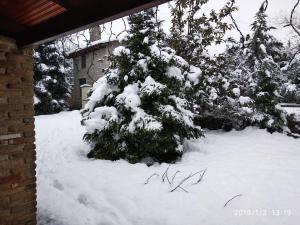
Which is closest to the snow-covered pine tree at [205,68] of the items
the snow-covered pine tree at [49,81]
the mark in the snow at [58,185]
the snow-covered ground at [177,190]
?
the snow-covered ground at [177,190]

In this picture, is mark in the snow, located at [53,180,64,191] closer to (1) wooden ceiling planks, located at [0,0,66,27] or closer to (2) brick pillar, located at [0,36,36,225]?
(2) brick pillar, located at [0,36,36,225]

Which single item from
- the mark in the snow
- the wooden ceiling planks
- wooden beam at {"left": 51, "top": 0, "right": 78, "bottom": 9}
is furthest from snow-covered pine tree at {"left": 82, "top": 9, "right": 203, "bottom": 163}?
wooden beam at {"left": 51, "top": 0, "right": 78, "bottom": 9}

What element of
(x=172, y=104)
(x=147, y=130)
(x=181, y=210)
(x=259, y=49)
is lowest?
(x=181, y=210)

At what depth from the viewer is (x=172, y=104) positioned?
25.5ft

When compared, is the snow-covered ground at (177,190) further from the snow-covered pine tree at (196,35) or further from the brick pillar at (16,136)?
the snow-covered pine tree at (196,35)

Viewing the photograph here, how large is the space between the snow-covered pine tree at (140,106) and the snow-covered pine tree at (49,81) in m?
12.5

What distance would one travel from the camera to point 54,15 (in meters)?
2.86

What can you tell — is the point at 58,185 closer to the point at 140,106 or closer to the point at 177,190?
the point at 177,190

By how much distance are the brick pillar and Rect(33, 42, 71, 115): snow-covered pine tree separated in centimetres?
1636

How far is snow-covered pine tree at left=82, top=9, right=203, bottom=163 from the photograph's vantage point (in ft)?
23.4

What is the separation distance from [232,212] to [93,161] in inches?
156

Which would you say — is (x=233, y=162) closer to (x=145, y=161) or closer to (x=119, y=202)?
(x=145, y=161)

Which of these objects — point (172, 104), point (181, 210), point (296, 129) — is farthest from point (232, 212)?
point (296, 129)

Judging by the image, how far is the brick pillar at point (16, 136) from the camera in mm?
3477
